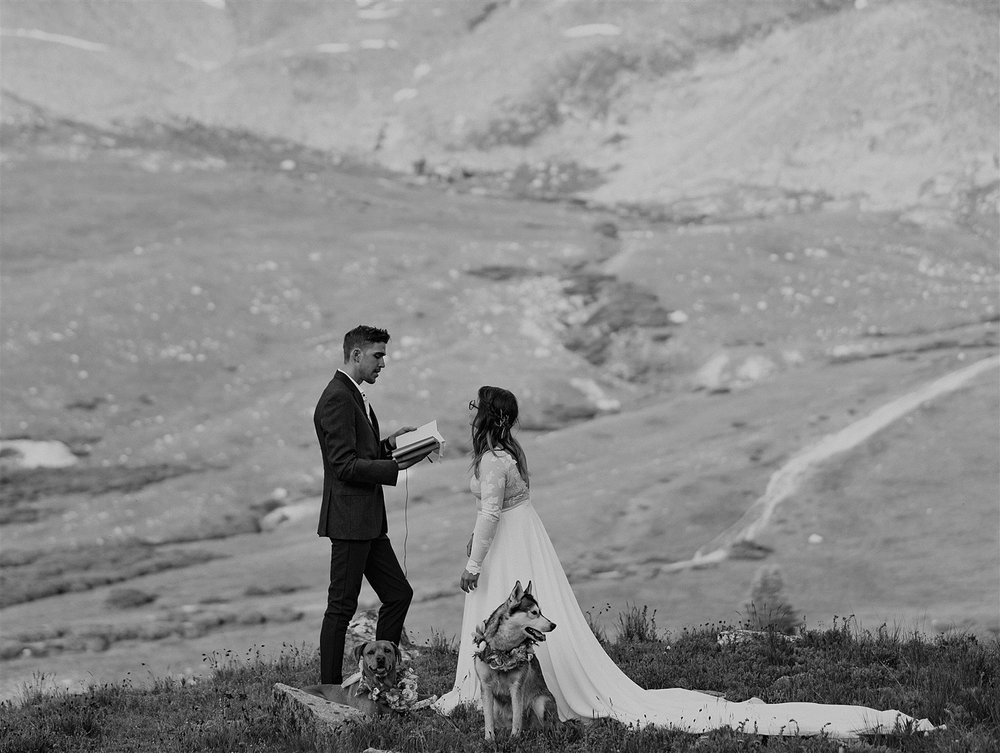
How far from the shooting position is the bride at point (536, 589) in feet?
22.8

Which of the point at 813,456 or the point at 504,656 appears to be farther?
the point at 813,456

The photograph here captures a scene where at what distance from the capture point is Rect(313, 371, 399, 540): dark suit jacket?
731 centimetres

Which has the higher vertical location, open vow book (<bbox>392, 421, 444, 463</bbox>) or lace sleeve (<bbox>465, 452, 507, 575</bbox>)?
open vow book (<bbox>392, 421, 444, 463</bbox>)

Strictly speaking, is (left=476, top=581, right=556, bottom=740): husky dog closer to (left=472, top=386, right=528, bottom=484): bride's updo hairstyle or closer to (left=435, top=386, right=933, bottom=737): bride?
(left=435, top=386, right=933, bottom=737): bride

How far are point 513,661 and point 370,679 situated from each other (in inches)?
46.3

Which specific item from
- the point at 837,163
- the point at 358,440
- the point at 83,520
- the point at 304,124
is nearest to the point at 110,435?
the point at 83,520

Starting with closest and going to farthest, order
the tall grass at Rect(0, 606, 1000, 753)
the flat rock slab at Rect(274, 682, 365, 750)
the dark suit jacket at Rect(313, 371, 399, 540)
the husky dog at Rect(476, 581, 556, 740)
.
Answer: the husky dog at Rect(476, 581, 556, 740)
the tall grass at Rect(0, 606, 1000, 753)
the flat rock slab at Rect(274, 682, 365, 750)
the dark suit jacket at Rect(313, 371, 399, 540)

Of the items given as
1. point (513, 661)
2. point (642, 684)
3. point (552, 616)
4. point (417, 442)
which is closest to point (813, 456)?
point (642, 684)

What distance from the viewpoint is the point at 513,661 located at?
20.8ft

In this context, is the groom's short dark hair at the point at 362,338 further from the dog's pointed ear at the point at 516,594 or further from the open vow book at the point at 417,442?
the dog's pointed ear at the point at 516,594

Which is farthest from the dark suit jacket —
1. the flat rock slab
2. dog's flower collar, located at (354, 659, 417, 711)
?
the flat rock slab

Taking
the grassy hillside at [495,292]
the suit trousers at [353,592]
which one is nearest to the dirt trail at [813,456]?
the grassy hillside at [495,292]

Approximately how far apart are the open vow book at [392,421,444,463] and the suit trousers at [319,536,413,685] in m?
0.66

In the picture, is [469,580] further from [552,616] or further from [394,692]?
[394,692]
